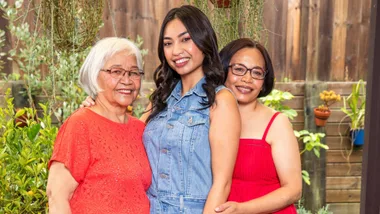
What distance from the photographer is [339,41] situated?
3865 mm

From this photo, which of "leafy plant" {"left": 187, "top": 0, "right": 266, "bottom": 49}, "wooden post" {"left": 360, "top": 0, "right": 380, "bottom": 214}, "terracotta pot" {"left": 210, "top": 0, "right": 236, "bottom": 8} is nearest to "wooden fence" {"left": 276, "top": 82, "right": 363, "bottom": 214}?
"leafy plant" {"left": 187, "top": 0, "right": 266, "bottom": 49}

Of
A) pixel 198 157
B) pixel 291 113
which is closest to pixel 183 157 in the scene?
pixel 198 157

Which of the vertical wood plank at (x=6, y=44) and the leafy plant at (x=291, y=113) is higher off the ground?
the vertical wood plank at (x=6, y=44)

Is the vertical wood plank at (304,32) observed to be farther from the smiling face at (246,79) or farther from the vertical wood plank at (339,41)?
the smiling face at (246,79)

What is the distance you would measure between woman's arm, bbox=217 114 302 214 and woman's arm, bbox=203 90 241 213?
169mm

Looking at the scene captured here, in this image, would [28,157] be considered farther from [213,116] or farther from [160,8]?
[160,8]

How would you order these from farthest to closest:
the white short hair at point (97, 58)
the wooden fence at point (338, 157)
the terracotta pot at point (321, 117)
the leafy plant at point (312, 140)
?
the wooden fence at point (338, 157) → the terracotta pot at point (321, 117) → the leafy plant at point (312, 140) → the white short hair at point (97, 58)

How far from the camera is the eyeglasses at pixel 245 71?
185cm

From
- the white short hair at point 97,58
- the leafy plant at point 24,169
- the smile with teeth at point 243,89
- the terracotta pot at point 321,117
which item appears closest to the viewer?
the white short hair at point 97,58

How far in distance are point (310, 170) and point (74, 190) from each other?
8.61ft

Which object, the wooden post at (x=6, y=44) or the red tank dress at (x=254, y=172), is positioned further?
the wooden post at (x=6, y=44)

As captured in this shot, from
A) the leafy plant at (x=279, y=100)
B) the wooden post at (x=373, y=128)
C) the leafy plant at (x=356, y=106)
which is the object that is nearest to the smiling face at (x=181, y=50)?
the wooden post at (x=373, y=128)

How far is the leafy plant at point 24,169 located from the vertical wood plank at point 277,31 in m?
1.89

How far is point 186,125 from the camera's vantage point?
1.70 m
